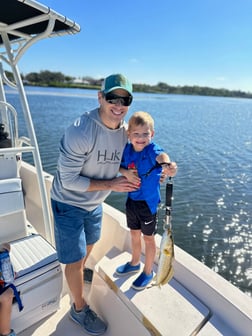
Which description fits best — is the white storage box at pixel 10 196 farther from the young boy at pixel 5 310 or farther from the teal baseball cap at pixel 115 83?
the teal baseball cap at pixel 115 83

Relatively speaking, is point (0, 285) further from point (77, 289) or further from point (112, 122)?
point (112, 122)

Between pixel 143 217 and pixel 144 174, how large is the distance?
0.32 m

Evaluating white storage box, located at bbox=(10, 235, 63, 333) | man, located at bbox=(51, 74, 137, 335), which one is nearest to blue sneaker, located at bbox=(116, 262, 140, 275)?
man, located at bbox=(51, 74, 137, 335)

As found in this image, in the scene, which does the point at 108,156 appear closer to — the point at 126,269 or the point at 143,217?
the point at 143,217

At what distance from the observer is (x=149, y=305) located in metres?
1.75

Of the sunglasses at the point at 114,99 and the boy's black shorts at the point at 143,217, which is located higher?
the sunglasses at the point at 114,99

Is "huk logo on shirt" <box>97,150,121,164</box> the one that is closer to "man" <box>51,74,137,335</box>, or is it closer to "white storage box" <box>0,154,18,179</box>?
"man" <box>51,74,137,335</box>

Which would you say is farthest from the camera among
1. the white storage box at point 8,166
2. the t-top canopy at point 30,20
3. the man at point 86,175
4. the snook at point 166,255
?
the white storage box at point 8,166

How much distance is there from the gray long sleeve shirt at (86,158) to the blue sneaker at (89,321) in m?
0.80

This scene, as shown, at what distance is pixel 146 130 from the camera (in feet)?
5.68

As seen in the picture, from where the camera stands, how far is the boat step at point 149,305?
163cm

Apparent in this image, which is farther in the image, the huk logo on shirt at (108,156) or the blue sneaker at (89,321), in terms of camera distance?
the blue sneaker at (89,321)

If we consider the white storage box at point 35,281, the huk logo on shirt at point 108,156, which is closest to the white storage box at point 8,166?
the white storage box at point 35,281

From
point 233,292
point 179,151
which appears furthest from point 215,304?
point 179,151
